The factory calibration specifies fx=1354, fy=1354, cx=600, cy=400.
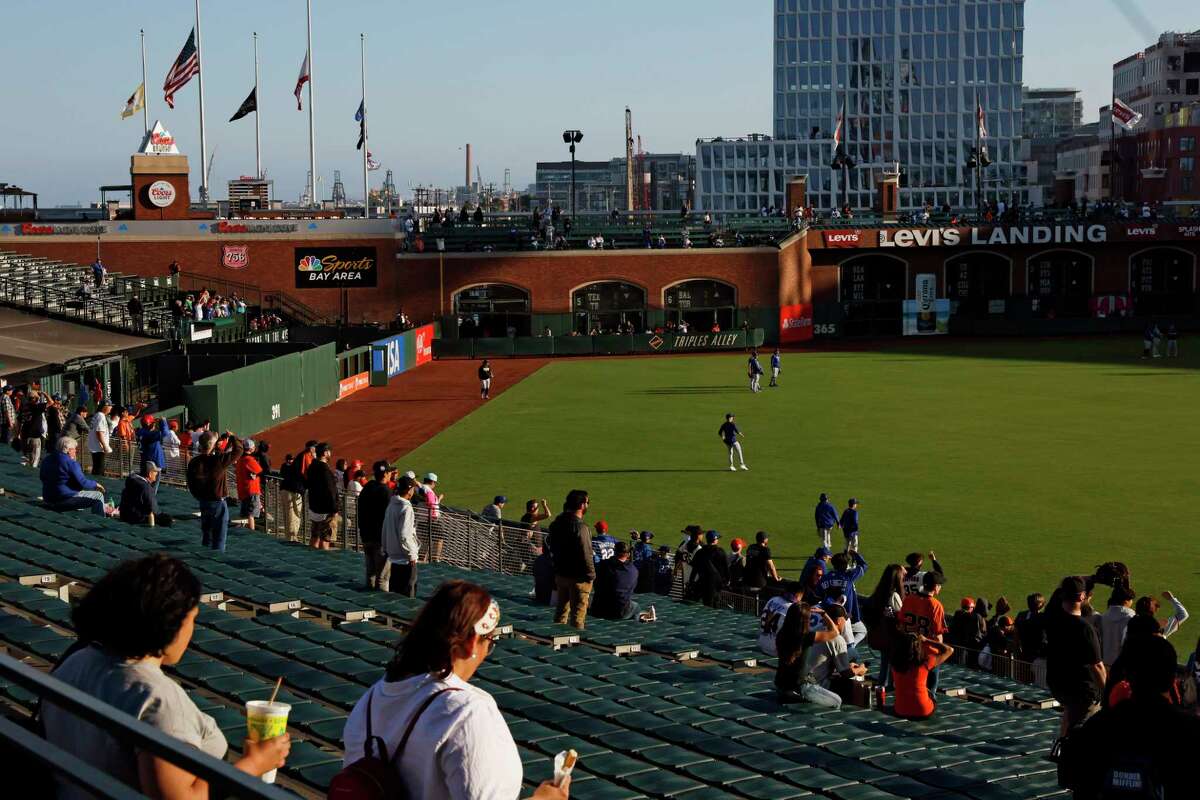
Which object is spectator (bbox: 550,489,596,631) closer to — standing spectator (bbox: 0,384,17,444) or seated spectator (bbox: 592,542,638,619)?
seated spectator (bbox: 592,542,638,619)

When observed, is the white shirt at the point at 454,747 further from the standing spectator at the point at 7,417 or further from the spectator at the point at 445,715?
the standing spectator at the point at 7,417

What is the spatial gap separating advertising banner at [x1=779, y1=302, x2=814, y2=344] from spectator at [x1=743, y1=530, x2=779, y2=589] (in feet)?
169

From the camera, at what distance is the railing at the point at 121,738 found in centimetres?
336

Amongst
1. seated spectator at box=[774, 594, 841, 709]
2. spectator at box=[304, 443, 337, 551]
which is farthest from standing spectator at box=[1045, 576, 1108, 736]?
spectator at box=[304, 443, 337, 551]

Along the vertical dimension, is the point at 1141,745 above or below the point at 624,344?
above

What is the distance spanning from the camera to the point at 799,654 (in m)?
11.4

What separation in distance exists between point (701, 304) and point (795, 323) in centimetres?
503

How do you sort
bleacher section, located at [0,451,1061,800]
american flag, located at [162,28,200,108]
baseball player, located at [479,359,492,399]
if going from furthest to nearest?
american flag, located at [162,28,200,108] → baseball player, located at [479,359,492,399] → bleacher section, located at [0,451,1061,800]

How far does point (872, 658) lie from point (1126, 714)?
30.1ft

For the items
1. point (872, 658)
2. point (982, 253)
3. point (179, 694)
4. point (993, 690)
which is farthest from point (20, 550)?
point (982, 253)

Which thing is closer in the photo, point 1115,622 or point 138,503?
point 1115,622

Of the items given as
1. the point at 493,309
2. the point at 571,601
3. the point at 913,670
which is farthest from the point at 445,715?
the point at 493,309

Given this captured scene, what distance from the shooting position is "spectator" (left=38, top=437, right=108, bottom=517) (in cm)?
1769

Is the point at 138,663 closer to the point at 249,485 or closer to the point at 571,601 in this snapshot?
the point at 571,601
